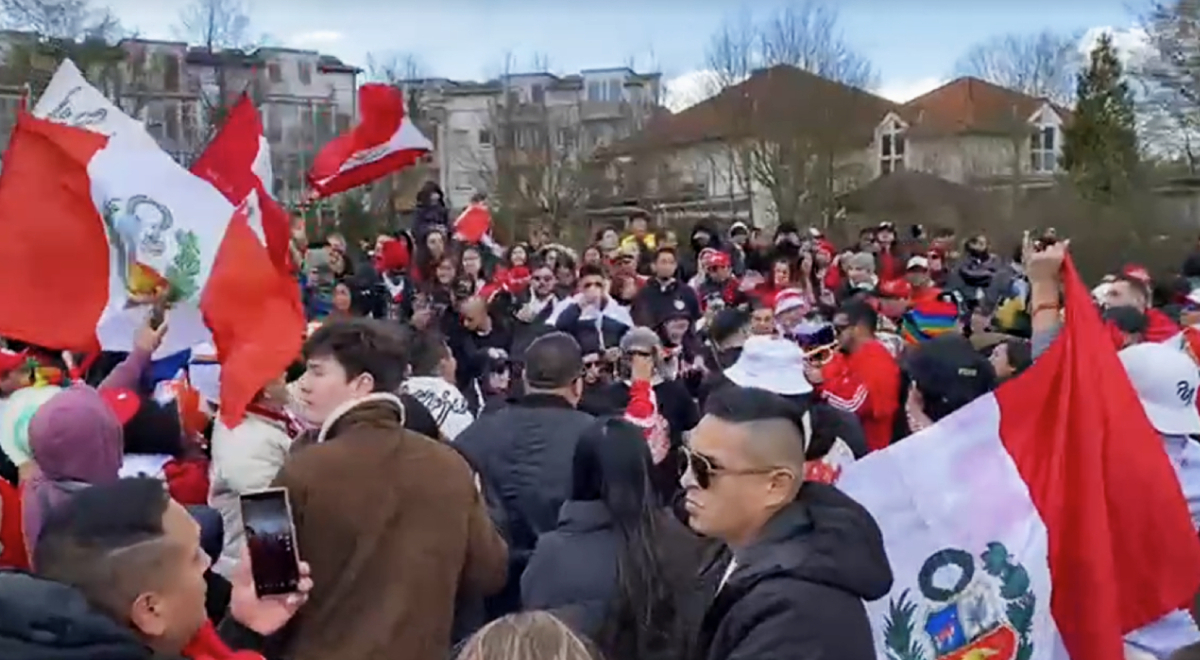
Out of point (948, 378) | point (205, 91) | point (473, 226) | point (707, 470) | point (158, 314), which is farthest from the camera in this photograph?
point (205, 91)

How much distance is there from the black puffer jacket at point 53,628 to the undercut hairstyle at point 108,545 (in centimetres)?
14

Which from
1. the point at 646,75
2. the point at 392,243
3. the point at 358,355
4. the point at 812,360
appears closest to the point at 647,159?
the point at 646,75

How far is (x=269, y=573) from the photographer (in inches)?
134

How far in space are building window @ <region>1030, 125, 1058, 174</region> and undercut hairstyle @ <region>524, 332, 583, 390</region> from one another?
47294mm

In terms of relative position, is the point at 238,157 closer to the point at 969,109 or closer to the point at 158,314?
the point at 158,314

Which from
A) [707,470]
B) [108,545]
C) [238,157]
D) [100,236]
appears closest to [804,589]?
[707,470]

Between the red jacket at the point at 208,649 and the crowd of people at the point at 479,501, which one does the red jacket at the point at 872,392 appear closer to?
the crowd of people at the point at 479,501

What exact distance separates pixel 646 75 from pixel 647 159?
12.7 m

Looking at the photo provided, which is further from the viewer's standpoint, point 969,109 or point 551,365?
point 969,109

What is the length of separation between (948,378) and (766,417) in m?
2.07

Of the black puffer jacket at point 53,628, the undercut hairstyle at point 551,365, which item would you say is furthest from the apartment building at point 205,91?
the black puffer jacket at point 53,628

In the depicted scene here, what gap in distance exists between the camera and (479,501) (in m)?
4.31

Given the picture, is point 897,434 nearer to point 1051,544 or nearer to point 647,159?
point 1051,544

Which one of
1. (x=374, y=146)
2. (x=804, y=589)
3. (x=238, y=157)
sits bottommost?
(x=804, y=589)
